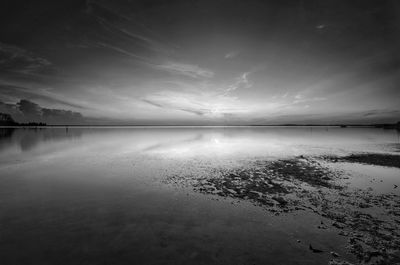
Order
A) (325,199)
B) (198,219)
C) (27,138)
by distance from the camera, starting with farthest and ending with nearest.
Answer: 1. (27,138)
2. (325,199)
3. (198,219)

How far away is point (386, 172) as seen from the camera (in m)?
22.9

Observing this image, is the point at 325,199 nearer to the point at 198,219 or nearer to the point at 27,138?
the point at 198,219

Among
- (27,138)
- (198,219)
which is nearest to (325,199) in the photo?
(198,219)

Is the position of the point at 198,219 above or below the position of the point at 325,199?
below

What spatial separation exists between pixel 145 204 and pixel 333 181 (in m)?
16.7

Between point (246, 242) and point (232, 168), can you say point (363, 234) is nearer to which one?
point (246, 242)

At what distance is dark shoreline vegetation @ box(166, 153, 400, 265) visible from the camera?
29.3ft

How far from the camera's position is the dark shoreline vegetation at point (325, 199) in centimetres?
892

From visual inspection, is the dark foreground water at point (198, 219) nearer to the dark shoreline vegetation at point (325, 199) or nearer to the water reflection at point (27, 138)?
the dark shoreline vegetation at point (325, 199)

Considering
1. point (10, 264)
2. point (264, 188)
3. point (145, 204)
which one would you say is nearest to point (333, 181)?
point (264, 188)

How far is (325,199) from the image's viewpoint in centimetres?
1452

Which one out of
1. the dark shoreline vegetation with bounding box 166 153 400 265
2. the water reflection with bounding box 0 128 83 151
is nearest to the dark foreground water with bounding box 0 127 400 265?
the dark shoreline vegetation with bounding box 166 153 400 265

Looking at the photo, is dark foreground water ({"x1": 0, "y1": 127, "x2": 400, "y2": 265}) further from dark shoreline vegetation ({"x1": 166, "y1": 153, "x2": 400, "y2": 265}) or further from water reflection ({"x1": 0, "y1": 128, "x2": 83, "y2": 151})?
water reflection ({"x1": 0, "y1": 128, "x2": 83, "y2": 151})

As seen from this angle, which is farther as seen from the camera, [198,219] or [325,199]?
[325,199]
